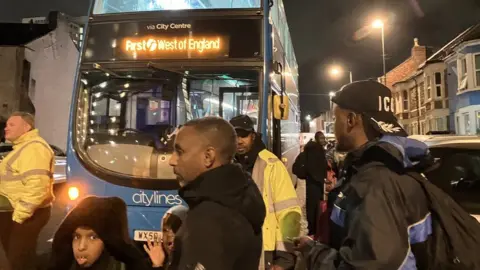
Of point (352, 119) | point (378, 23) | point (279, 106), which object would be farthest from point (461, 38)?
point (352, 119)

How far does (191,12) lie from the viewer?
5.98 m

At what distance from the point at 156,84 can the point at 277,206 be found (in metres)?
2.89

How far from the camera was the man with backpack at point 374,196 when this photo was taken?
5.59ft

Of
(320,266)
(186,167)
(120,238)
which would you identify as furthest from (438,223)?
(120,238)

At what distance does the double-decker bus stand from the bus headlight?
0.04 feet

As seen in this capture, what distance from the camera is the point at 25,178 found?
462 centimetres

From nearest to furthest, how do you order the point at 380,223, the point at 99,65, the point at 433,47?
the point at 380,223, the point at 99,65, the point at 433,47

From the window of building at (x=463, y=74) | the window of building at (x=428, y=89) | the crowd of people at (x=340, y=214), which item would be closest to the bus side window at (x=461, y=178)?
the crowd of people at (x=340, y=214)

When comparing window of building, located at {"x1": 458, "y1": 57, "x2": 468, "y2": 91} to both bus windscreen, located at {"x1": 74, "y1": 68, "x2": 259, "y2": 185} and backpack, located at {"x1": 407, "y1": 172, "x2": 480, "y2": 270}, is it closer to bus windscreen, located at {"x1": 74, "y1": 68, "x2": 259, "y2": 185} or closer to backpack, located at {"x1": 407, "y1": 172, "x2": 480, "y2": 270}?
bus windscreen, located at {"x1": 74, "y1": 68, "x2": 259, "y2": 185}

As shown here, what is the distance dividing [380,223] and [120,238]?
1.75m

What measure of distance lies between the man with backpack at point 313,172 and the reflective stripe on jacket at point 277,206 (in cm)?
470

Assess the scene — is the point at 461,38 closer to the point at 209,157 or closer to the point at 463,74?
the point at 463,74

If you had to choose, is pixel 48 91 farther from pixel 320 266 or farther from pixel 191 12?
pixel 320 266

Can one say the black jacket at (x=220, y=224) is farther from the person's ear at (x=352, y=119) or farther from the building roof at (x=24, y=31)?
the building roof at (x=24, y=31)
